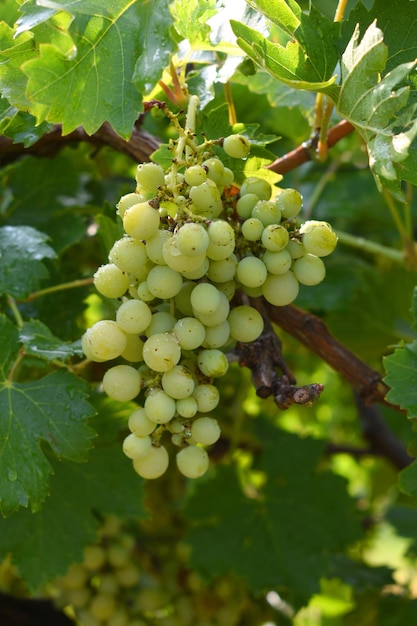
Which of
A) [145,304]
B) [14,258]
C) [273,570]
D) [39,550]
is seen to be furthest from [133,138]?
[273,570]

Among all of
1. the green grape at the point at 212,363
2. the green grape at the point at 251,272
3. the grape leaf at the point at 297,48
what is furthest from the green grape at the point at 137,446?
the grape leaf at the point at 297,48

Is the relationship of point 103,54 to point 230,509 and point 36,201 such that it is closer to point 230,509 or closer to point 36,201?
point 36,201

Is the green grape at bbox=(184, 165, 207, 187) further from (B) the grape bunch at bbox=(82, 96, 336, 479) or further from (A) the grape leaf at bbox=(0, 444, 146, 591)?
(A) the grape leaf at bbox=(0, 444, 146, 591)

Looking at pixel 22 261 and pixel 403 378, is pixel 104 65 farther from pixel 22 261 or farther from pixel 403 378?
pixel 403 378

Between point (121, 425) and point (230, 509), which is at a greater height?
point (121, 425)

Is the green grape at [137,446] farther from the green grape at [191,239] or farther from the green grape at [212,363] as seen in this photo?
the green grape at [191,239]

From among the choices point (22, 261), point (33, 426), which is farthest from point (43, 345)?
point (22, 261)

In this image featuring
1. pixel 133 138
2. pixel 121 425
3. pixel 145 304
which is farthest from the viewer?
pixel 121 425
